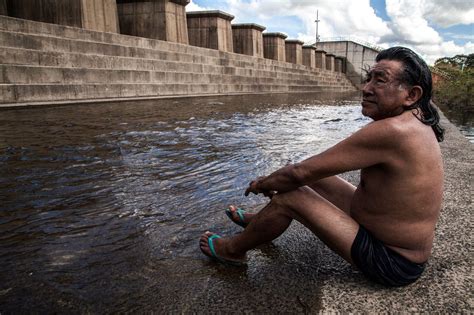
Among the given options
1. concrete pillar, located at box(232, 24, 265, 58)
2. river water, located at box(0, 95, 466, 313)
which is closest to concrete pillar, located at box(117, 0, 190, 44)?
concrete pillar, located at box(232, 24, 265, 58)

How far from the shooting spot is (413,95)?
1795mm

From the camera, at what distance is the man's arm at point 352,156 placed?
1688mm

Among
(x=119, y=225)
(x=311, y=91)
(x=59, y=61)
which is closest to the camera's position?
(x=119, y=225)

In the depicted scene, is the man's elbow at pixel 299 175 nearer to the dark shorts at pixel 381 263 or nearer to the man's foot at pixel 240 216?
the dark shorts at pixel 381 263

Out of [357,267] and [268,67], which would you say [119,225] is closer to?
[357,267]

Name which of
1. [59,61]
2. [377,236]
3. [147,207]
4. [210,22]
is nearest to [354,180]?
[377,236]

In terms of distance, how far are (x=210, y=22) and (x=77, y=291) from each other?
619 inches

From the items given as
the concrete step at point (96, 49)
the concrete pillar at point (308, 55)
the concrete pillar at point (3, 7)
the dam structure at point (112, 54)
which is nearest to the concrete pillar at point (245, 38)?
the dam structure at point (112, 54)

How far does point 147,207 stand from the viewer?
2803 millimetres

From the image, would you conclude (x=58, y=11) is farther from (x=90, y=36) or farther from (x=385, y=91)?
(x=385, y=91)

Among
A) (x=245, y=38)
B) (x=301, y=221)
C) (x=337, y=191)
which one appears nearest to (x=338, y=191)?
(x=337, y=191)

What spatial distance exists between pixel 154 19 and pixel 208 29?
3.80m

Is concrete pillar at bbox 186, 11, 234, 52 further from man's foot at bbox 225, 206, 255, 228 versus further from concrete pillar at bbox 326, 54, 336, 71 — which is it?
concrete pillar at bbox 326, 54, 336, 71

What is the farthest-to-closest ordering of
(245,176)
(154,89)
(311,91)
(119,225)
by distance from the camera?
(311,91), (154,89), (245,176), (119,225)
